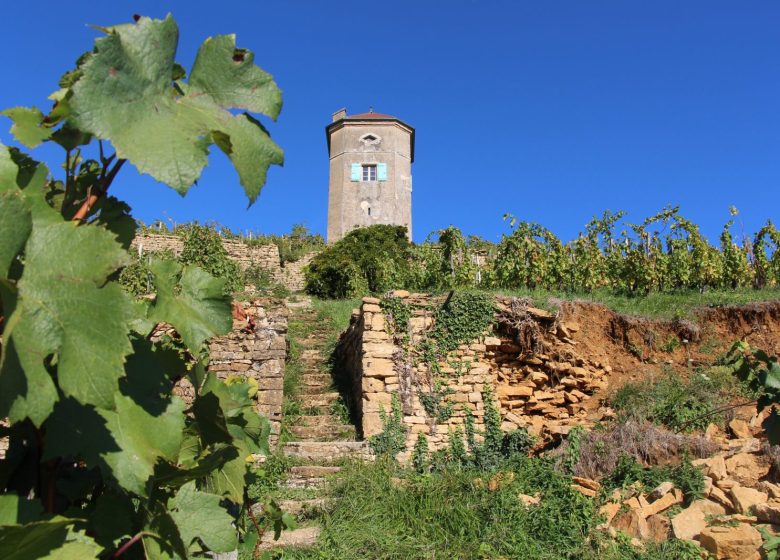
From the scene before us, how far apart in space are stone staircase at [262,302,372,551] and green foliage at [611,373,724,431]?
12.4ft


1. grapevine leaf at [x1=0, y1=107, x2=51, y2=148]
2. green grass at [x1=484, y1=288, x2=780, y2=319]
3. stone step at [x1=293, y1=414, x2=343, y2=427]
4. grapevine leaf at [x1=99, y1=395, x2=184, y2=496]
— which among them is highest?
green grass at [x1=484, y1=288, x2=780, y2=319]

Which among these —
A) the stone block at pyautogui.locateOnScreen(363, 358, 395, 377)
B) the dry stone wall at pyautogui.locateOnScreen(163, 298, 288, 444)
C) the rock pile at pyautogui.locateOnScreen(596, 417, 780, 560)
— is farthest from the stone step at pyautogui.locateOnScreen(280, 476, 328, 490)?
the rock pile at pyautogui.locateOnScreen(596, 417, 780, 560)

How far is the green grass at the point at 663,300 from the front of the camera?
11.0 meters

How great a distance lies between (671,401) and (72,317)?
930 cm

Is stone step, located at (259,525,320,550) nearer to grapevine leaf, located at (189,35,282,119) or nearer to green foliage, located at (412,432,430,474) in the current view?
green foliage, located at (412,432,430,474)

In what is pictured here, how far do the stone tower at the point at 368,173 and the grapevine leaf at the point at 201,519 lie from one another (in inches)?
1153

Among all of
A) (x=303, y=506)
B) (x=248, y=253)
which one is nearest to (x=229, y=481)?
(x=303, y=506)

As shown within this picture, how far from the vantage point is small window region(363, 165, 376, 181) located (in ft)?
103

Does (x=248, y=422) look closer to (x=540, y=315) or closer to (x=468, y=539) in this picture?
(x=468, y=539)

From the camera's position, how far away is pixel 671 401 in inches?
351

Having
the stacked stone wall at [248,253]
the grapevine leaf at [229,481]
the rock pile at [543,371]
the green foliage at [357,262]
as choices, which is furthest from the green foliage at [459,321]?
the stacked stone wall at [248,253]

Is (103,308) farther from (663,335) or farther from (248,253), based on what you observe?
(248,253)

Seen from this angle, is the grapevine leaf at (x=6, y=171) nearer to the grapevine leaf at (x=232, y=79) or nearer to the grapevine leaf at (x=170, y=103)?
the grapevine leaf at (x=170, y=103)

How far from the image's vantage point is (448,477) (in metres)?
7.33
